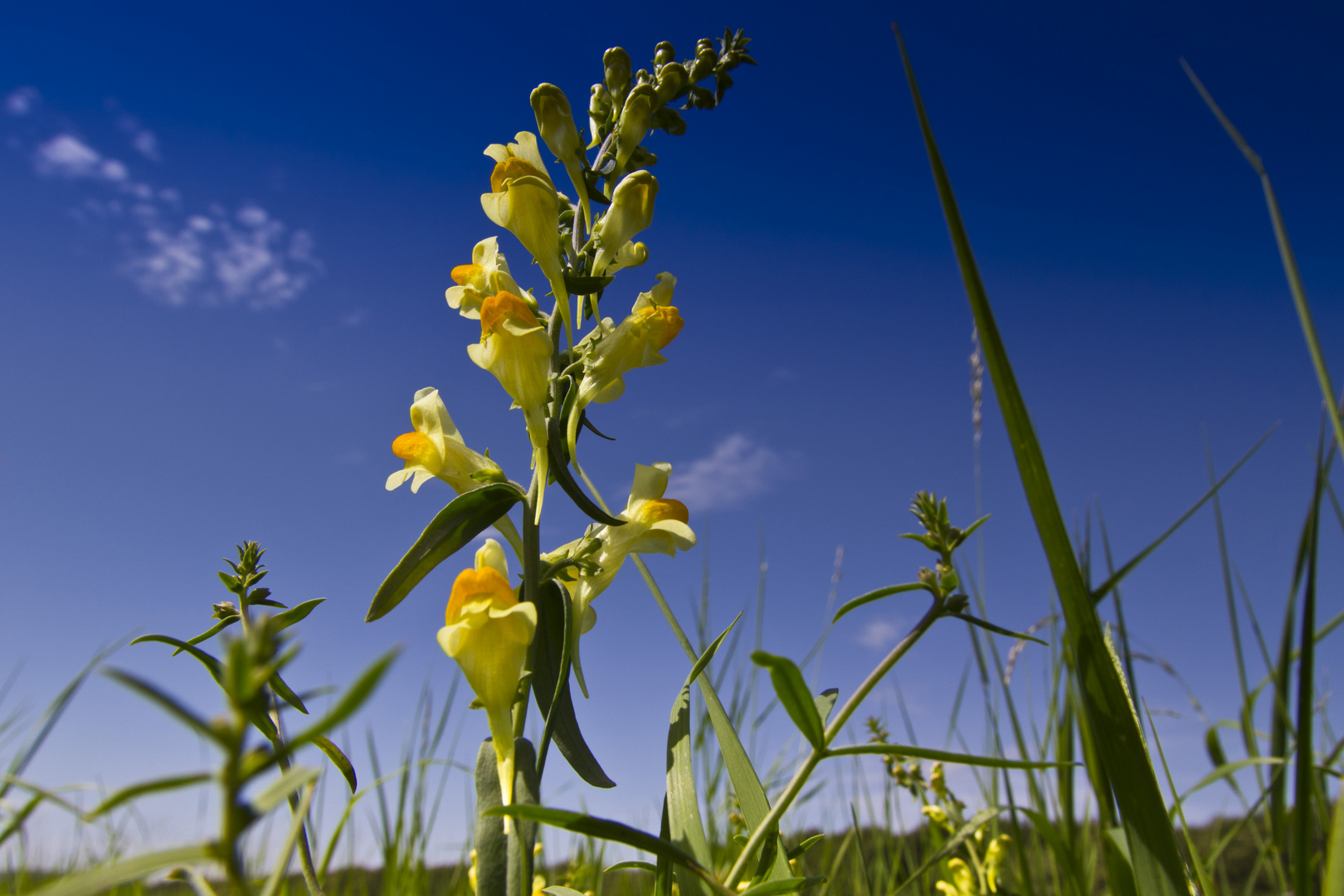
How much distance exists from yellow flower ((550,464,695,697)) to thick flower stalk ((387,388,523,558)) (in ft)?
0.40

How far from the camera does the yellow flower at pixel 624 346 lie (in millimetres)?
1187

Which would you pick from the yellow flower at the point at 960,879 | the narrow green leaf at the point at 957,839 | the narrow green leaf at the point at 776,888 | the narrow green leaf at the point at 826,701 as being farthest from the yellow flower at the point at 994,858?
the narrow green leaf at the point at 776,888

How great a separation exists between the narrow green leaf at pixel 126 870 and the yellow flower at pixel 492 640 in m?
0.46

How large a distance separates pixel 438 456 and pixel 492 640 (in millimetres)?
352

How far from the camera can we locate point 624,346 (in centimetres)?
119

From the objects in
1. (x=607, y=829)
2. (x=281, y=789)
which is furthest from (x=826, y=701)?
(x=281, y=789)

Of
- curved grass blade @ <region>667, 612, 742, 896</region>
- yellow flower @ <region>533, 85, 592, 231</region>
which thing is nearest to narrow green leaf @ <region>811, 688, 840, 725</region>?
curved grass blade @ <region>667, 612, 742, 896</region>

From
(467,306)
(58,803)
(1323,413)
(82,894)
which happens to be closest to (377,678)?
(82,894)

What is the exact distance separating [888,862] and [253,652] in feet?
9.32

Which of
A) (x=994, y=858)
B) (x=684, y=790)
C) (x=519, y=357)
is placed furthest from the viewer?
(x=994, y=858)

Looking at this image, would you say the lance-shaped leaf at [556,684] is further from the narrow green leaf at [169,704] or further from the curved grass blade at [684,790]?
the narrow green leaf at [169,704]

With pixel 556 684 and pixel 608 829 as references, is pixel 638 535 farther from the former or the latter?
pixel 608 829

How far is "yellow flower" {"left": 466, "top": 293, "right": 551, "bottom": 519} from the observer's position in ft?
3.65

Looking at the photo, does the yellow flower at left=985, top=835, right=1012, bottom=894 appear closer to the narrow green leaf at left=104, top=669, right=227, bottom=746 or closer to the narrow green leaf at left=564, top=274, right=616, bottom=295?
the narrow green leaf at left=564, top=274, right=616, bottom=295
